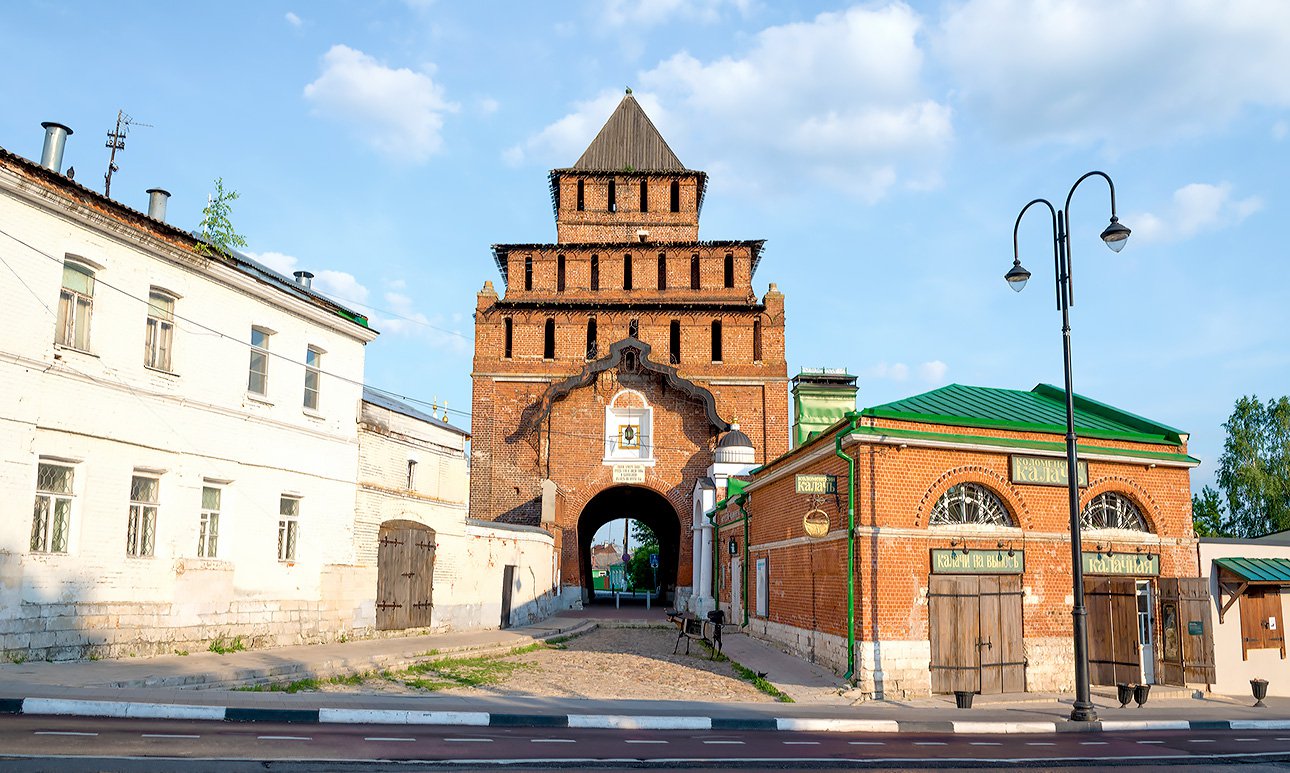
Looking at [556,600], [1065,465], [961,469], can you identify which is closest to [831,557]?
[961,469]

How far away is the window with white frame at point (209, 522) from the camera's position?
17922mm

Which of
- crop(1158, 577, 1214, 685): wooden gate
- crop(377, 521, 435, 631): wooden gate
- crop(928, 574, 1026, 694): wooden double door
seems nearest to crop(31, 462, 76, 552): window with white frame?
crop(377, 521, 435, 631): wooden gate

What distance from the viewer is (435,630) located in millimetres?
24078

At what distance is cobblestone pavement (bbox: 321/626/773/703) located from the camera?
1530 centimetres

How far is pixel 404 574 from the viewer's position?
75.5ft

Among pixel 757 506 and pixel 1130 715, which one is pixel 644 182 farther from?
pixel 1130 715

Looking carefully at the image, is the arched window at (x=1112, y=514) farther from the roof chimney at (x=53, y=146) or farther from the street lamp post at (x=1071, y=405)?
the roof chimney at (x=53, y=146)

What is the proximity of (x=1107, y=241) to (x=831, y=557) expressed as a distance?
702 centimetres

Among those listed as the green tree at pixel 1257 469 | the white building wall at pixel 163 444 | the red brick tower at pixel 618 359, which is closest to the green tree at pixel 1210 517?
the green tree at pixel 1257 469

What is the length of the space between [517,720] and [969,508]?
8.84 meters

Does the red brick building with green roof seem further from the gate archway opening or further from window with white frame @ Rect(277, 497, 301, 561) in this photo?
the gate archway opening

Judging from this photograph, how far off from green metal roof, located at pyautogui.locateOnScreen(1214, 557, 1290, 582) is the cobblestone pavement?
9491 mm

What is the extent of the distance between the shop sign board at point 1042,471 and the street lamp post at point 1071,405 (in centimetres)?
249

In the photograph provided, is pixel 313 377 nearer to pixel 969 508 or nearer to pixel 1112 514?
pixel 969 508
